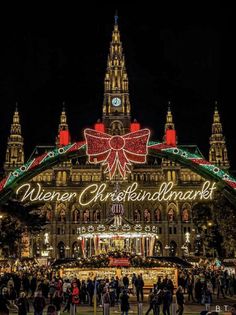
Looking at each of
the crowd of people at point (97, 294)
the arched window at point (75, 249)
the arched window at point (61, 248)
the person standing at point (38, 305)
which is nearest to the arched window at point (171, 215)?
the arched window at point (75, 249)

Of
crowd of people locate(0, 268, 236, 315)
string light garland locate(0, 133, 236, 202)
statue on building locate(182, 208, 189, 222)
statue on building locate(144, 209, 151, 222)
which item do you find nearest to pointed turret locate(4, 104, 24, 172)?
statue on building locate(144, 209, 151, 222)

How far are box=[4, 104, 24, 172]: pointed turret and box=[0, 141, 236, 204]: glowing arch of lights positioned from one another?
71.7 meters

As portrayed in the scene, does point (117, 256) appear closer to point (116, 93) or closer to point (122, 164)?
point (122, 164)

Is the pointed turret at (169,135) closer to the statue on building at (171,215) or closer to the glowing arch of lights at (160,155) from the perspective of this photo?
the statue on building at (171,215)

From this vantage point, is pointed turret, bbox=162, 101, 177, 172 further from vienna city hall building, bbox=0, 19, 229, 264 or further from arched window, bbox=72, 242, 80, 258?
arched window, bbox=72, 242, 80, 258

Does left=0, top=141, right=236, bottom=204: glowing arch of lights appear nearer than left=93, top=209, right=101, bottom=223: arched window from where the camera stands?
Yes

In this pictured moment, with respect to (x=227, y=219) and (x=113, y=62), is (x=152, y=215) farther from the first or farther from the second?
(x=227, y=219)

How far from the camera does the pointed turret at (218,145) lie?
94125 mm

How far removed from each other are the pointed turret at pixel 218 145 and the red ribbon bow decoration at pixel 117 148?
2915 inches

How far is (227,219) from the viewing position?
3447 cm

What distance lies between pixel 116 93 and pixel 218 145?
21862 millimetres

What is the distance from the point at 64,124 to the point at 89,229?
62.0 meters

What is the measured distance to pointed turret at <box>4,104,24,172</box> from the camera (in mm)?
92312

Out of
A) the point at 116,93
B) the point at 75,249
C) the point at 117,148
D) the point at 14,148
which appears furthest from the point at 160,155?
the point at 116,93
